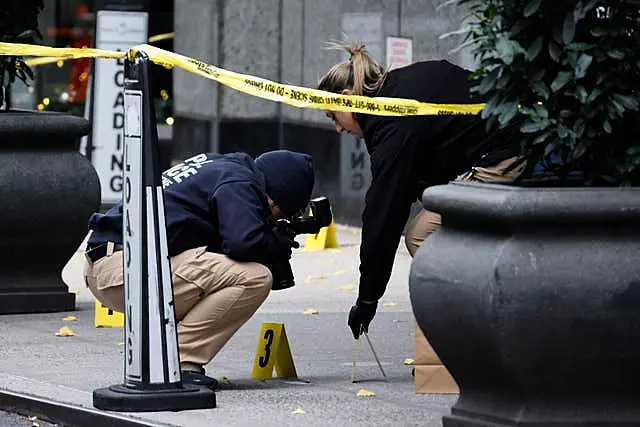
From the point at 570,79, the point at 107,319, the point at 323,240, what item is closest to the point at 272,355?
the point at 107,319

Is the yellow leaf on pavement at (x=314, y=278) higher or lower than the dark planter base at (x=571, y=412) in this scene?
lower

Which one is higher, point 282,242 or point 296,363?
point 282,242

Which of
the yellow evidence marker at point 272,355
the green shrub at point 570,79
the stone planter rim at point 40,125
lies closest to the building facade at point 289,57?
the stone planter rim at point 40,125

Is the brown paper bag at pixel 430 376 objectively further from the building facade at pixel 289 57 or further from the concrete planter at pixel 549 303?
the building facade at pixel 289 57

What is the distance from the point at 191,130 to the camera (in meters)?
21.2

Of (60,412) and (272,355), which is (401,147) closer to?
(272,355)

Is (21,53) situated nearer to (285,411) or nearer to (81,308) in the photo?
(81,308)

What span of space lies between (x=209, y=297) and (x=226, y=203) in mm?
420

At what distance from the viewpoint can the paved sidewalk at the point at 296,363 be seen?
6.87m

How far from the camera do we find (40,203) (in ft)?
33.1

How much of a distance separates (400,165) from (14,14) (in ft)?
13.8

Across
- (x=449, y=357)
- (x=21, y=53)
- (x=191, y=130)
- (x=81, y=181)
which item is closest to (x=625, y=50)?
(x=449, y=357)

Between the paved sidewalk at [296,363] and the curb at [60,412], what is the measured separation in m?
0.07

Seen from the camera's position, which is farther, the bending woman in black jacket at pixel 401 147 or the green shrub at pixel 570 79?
the bending woman in black jacket at pixel 401 147
